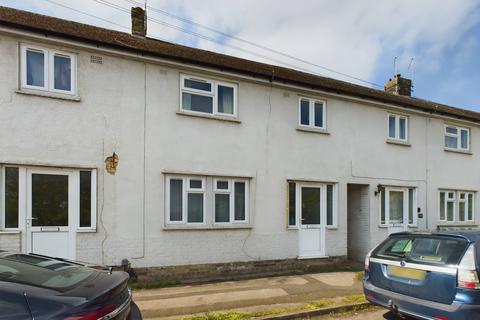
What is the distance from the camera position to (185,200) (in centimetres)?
811

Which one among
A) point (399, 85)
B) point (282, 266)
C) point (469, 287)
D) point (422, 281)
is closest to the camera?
point (469, 287)

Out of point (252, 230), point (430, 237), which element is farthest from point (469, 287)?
point (252, 230)

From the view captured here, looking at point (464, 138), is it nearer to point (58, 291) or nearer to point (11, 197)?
point (11, 197)

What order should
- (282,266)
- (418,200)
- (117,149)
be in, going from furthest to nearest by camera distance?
(418,200) < (282,266) < (117,149)

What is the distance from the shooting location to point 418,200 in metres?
11.6

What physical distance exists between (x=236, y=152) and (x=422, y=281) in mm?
5066

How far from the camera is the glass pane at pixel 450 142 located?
499 inches

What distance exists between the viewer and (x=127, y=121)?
765 cm

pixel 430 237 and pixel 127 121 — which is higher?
pixel 127 121

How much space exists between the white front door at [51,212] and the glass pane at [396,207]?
28.8ft

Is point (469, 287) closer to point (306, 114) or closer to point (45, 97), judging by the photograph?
point (306, 114)

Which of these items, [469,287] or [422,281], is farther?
[422,281]

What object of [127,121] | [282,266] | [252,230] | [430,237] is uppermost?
[127,121]

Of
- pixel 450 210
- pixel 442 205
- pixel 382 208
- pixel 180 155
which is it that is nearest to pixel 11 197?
pixel 180 155
